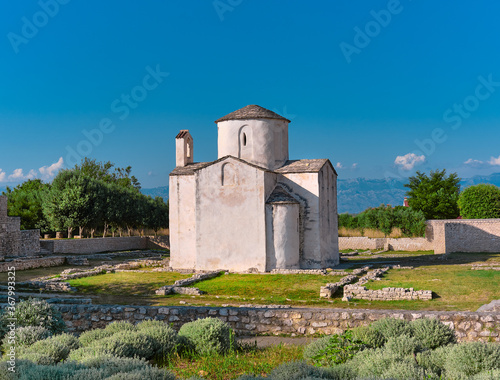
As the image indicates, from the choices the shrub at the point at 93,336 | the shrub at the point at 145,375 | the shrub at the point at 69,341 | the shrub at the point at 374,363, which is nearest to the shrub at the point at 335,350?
the shrub at the point at 374,363

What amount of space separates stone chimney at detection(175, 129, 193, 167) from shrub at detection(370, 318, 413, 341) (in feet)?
63.2

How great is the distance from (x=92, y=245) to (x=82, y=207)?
4.33 m

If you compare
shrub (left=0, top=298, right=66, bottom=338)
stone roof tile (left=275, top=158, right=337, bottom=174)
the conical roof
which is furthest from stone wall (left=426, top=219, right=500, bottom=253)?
shrub (left=0, top=298, right=66, bottom=338)

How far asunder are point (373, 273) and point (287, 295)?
202 inches

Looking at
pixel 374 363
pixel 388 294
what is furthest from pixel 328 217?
pixel 374 363

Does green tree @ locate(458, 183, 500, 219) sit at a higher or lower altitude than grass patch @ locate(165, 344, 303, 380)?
higher

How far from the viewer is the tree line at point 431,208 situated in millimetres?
40031

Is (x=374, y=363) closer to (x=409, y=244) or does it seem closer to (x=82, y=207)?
(x=409, y=244)

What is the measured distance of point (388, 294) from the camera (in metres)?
15.0

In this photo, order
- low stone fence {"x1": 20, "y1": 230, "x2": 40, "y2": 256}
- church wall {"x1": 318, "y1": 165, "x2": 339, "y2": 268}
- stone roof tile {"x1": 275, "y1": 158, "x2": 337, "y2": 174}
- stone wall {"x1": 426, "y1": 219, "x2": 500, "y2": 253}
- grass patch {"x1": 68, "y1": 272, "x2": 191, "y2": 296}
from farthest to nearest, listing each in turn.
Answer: low stone fence {"x1": 20, "y1": 230, "x2": 40, "y2": 256}, stone wall {"x1": 426, "y1": 219, "x2": 500, "y2": 253}, church wall {"x1": 318, "y1": 165, "x2": 339, "y2": 268}, stone roof tile {"x1": 275, "y1": 158, "x2": 337, "y2": 174}, grass patch {"x1": 68, "y1": 272, "x2": 191, "y2": 296}

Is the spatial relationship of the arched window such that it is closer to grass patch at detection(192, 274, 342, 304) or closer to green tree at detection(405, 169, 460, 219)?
grass patch at detection(192, 274, 342, 304)

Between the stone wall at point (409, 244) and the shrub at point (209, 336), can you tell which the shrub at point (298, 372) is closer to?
the shrub at point (209, 336)

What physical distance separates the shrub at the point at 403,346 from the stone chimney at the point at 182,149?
20135 millimetres

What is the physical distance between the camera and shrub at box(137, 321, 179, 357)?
24.6 ft
